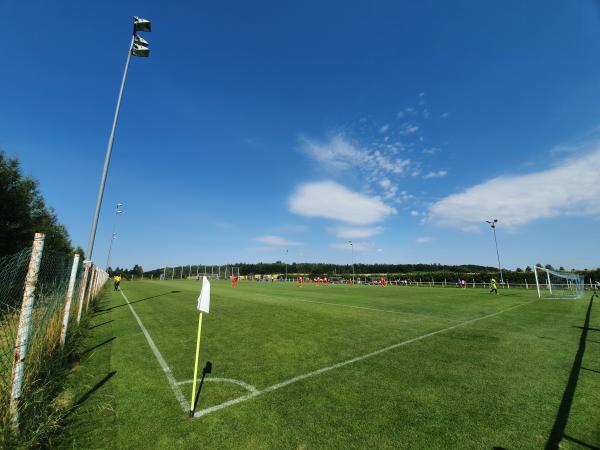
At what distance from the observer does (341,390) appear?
5.34 m

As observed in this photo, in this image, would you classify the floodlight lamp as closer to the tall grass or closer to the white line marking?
the tall grass

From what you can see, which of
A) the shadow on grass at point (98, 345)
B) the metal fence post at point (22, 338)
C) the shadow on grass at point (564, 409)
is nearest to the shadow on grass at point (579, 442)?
the shadow on grass at point (564, 409)

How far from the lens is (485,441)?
147 inches

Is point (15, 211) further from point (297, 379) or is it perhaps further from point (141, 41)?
point (297, 379)

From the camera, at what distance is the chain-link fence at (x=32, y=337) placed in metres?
3.83

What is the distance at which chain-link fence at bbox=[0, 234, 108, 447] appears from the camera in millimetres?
3832

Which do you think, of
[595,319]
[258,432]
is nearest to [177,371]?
[258,432]

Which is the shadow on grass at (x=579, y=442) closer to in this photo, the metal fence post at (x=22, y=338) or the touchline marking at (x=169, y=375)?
the touchline marking at (x=169, y=375)

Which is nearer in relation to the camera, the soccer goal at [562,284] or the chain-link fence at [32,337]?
the chain-link fence at [32,337]

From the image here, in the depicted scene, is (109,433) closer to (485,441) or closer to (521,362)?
(485,441)

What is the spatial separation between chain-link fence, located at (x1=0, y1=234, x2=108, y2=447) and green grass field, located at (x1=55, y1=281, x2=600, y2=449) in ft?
1.79

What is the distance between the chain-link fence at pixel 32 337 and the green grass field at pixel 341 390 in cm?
55

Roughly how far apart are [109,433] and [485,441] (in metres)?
5.06

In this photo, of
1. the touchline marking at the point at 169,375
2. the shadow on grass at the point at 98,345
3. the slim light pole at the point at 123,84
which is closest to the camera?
the touchline marking at the point at 169,375
